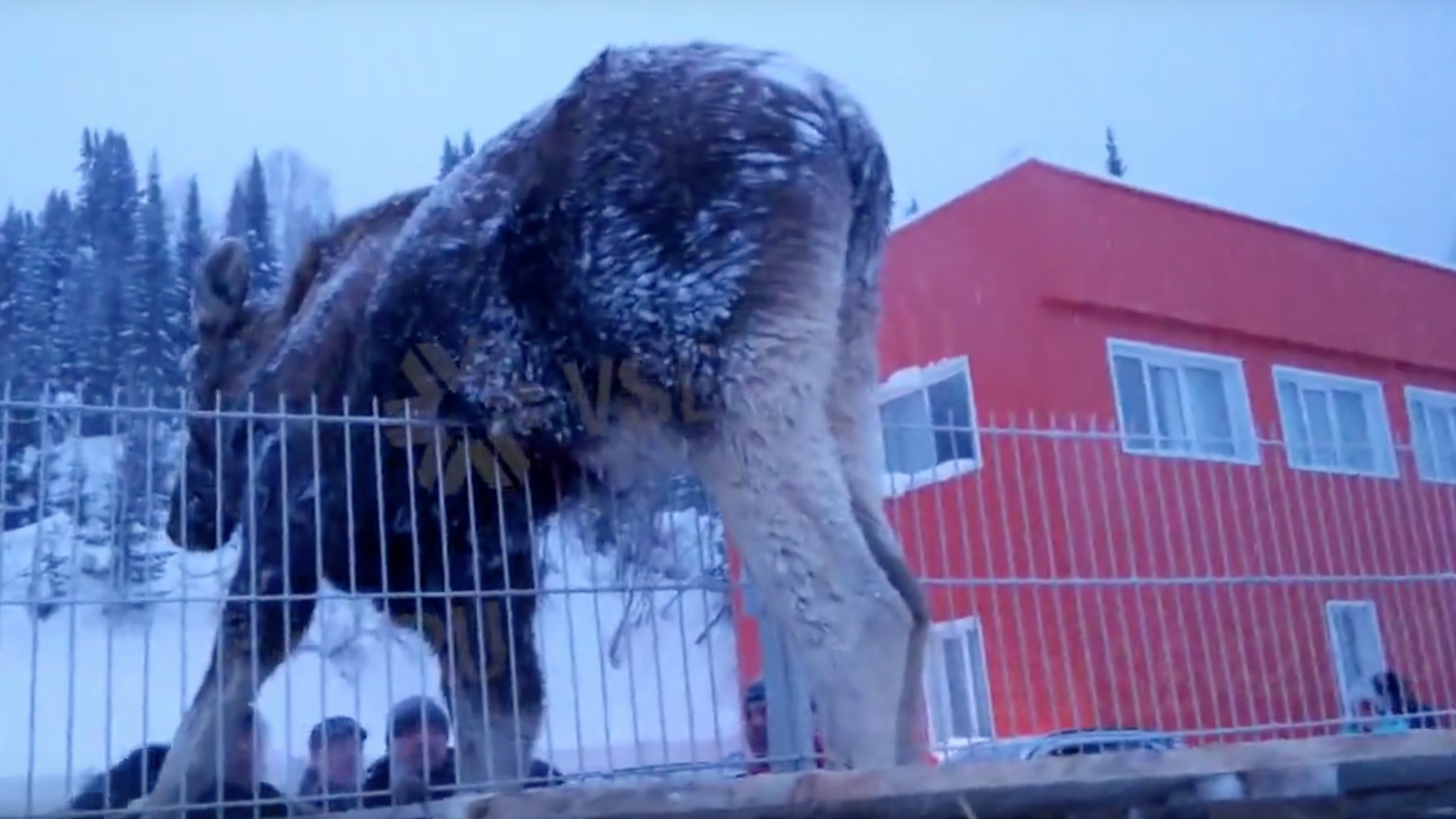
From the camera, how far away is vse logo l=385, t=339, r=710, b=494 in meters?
4.32

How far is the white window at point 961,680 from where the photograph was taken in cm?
555

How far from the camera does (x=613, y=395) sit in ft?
14.5

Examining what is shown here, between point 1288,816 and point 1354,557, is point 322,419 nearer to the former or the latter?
point 1288,816

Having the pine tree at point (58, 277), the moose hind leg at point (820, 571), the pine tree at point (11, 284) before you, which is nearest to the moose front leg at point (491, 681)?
the moose hind leg at point (820, 571)

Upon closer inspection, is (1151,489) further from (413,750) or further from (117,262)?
(117,262)

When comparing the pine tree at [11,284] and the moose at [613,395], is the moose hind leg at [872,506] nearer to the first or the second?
the moose at [613,395]

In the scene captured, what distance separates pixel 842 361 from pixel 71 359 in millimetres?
9786

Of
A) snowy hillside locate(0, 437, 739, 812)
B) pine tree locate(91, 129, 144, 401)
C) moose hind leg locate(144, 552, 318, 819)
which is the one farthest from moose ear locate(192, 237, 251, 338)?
pine tree locate(91, 129, 144, 401)

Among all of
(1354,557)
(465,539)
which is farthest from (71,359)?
(1354,557)

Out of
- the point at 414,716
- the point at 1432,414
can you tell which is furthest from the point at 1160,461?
the point at 1432,414

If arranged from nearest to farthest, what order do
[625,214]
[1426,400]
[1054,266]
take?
[625,214], [1054,266], [1426,400]

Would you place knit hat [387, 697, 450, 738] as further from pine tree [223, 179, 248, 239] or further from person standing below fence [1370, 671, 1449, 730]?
pine tree [223, 179, 248, 239]

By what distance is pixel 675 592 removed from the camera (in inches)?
184

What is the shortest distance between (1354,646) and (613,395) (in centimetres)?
412
